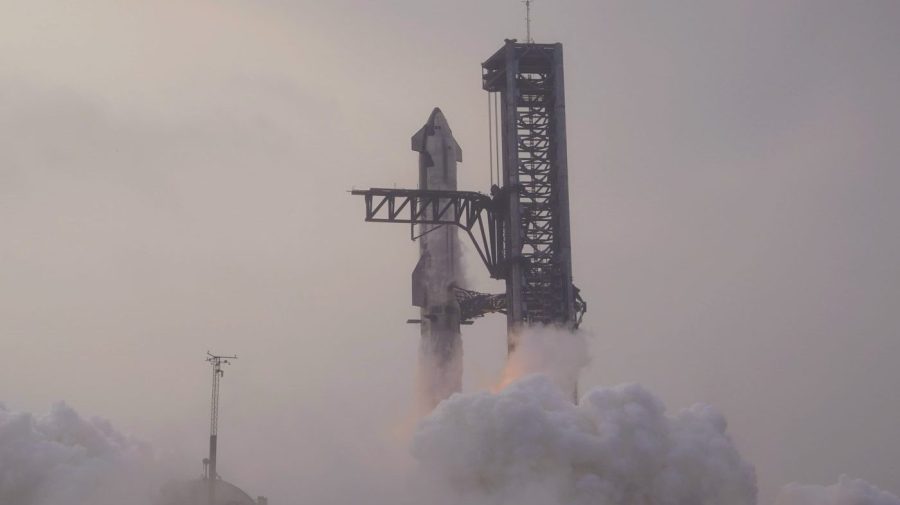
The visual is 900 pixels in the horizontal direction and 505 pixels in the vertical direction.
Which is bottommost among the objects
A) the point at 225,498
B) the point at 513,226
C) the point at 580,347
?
the point at 225,498

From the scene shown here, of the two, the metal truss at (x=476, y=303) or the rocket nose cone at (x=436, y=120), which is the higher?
the rocket nose cone at (x=436, y=120)

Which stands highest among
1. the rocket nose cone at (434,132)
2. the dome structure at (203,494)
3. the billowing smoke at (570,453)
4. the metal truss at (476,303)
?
the rocket nose cone at (434,132)

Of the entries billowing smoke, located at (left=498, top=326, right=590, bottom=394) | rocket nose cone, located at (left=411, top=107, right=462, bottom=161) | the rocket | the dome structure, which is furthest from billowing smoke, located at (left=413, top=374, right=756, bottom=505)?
the dome structure

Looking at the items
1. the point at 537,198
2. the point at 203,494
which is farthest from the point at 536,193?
the point at 203,494

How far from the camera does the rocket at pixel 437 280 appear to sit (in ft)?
284

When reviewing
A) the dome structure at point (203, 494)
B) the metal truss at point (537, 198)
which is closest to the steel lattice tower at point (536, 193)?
the metal truss at point (537, 198)

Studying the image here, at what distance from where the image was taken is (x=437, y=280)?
87.4 m

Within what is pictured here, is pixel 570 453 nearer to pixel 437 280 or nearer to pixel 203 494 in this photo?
pixel 437 280

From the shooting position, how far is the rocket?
3403 inches

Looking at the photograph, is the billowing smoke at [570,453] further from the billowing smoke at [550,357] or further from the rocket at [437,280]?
the rocket at [437,280]

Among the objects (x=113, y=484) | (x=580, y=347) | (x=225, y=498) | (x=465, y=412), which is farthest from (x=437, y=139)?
(x=225, y=498)

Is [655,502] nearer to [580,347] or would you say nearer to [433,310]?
[580,347]

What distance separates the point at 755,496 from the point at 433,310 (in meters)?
21.3

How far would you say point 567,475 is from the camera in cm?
7169
